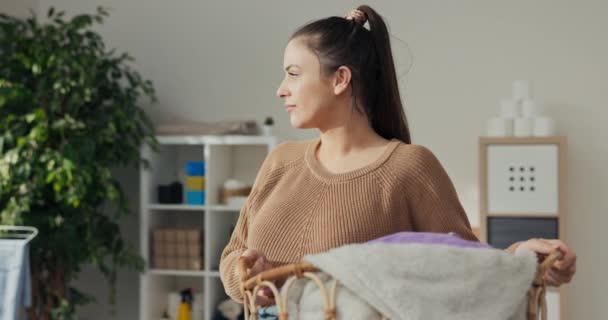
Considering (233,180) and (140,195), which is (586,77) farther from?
(140,195)

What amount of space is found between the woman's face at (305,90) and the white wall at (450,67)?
115 inches

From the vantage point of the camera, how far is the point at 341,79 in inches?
51.5

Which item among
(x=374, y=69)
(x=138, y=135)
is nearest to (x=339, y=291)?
(x=374, y=69)

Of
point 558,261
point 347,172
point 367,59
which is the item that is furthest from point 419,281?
point 367,59

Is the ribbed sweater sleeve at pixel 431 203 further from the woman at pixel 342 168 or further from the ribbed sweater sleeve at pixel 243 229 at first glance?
the ribbed sweater sleeve at pixel 243 229

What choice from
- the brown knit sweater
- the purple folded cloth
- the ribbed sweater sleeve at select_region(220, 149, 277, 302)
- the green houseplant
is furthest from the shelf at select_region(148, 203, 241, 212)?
the purple folded cloth

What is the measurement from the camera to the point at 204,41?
4449mm

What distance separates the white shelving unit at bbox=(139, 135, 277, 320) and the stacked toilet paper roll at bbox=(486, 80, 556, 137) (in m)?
1.11

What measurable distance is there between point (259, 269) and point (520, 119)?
2.89m

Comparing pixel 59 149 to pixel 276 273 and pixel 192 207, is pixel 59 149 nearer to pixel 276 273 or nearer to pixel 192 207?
pixel 192 207

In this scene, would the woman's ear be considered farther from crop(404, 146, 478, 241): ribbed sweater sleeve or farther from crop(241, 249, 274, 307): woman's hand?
crop(241, 249, 274, 307): woman's hand

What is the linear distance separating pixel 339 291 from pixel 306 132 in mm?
3400

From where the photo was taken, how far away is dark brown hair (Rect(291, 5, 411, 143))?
1.31 m

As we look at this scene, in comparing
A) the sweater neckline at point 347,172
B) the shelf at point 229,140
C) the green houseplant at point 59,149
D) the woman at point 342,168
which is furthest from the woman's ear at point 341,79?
the shelf at point 229,140
